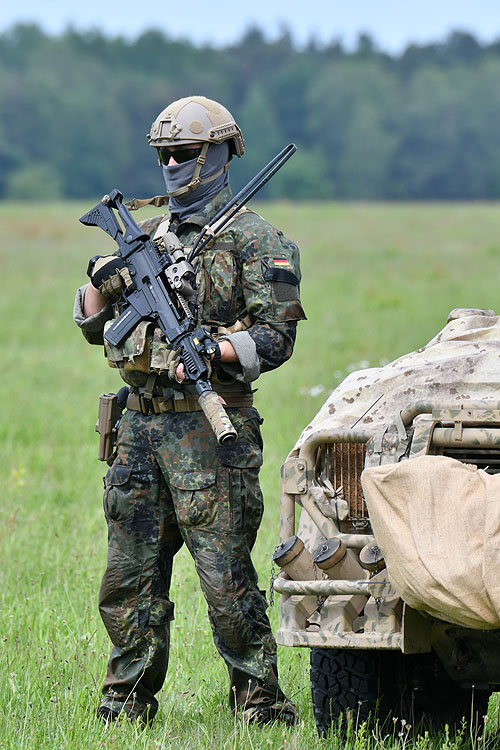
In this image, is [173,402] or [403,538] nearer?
[403,538]

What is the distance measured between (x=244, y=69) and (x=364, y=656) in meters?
121

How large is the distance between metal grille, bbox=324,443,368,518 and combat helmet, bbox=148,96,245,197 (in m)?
1.24

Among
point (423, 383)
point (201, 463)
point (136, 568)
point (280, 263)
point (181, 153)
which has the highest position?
point (181, 153)

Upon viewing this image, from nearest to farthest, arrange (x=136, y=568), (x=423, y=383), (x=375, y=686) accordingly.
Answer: (x=423, y=383), (x=375, y=686), (x=136, y=568)

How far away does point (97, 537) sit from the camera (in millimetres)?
8312

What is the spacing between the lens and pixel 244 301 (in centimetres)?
528

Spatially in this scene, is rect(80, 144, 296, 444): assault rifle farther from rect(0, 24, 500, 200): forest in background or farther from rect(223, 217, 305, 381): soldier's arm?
rect(0, 24, 500, 200): forest in background

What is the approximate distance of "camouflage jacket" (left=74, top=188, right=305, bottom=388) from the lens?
5.08 metres

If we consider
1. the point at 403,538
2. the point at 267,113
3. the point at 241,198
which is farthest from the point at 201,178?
the point at 267,113

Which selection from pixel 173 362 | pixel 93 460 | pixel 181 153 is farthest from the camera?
pixel 93 460

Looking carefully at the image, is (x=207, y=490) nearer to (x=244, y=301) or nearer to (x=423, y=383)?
(x=244, y=301)

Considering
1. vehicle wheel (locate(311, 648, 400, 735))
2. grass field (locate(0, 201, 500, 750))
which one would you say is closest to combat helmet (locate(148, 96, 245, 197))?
vehicle wheel (locate(311, 648, 400, 735))

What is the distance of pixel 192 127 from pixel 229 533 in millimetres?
1577

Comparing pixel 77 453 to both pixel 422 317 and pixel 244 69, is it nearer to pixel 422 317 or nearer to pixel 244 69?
pixel 422 317
